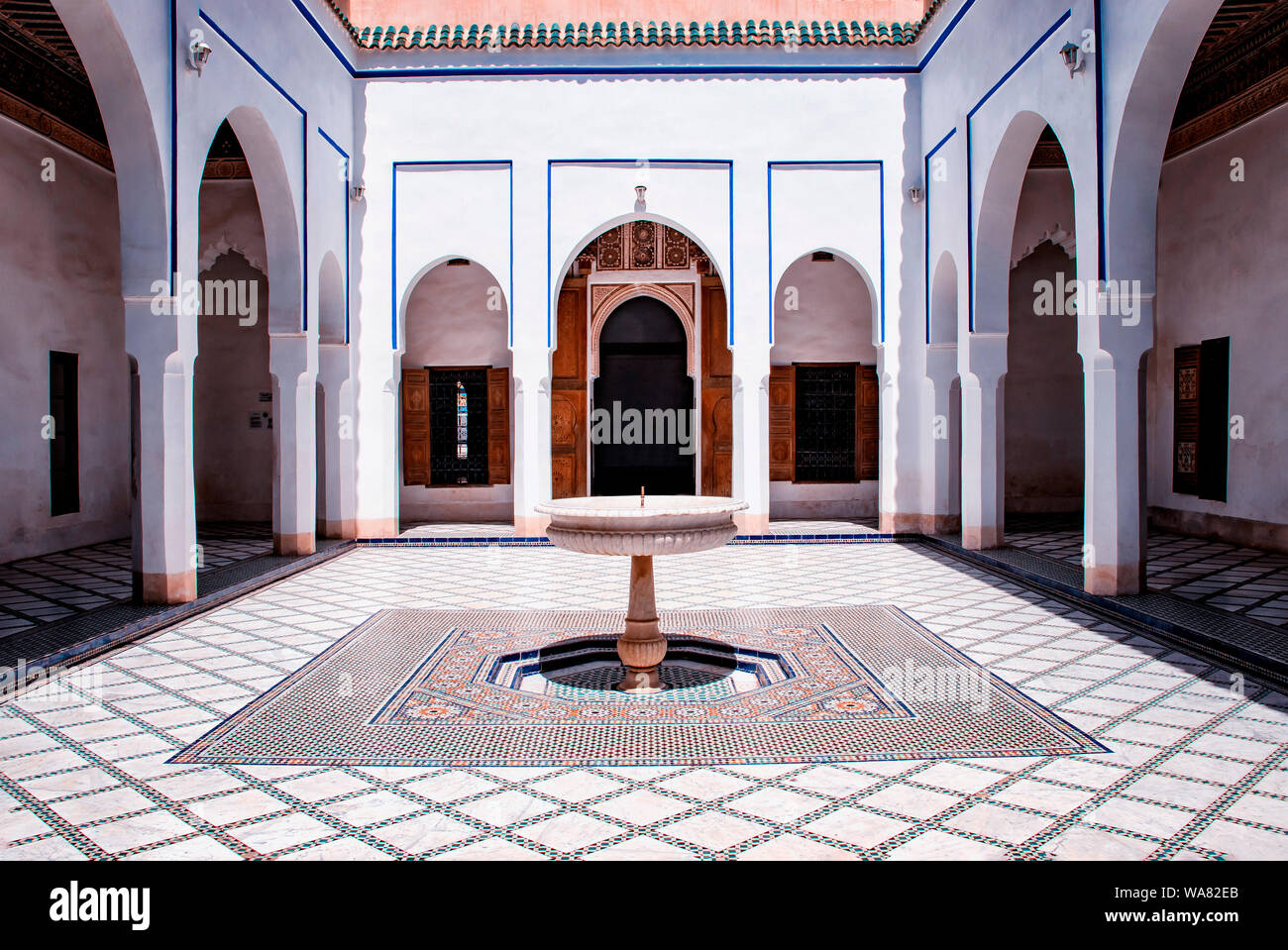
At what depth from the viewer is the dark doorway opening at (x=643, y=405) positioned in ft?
30.9

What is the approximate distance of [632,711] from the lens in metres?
3.02

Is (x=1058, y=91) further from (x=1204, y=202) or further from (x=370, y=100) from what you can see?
(x=370, y=100)

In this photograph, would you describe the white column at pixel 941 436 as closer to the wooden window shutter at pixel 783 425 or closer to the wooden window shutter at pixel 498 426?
the wooden window shutter at pixel 783 425

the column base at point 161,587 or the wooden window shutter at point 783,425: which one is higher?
the wooden window shutter at point 783,425

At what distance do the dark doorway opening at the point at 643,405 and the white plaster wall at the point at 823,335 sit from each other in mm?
1109

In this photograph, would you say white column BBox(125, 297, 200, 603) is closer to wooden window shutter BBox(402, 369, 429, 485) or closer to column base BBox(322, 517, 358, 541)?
column base BBox(322, 517, 358, 541)

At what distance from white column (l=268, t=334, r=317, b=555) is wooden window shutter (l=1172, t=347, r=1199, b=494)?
676 cm

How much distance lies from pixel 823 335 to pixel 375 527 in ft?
15.2

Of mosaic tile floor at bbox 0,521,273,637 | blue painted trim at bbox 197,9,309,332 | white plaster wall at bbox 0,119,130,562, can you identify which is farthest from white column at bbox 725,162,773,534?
white plaster wall at bbox 0,119,130,562

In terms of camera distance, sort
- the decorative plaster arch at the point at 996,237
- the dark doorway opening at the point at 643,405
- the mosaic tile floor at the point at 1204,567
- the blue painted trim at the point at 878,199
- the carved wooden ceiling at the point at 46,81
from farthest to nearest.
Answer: the dark doorway opening at the point at 643,405 → the blue painted trim at the point at 878,199 → the decorative plaster arch at the point at 996,237 → the carved wooden ceiling at the point at 46,81 → the mosaic tile floor at the point at 1204,567

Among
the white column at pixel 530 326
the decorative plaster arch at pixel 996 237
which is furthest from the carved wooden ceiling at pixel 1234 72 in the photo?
the white column at pixel 530 326

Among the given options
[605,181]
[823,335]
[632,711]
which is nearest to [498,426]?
[605,181]

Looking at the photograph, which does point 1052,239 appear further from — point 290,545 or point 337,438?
point 290,545

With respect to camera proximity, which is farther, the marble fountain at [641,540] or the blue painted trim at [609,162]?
the blue painted trim at [609,162]
